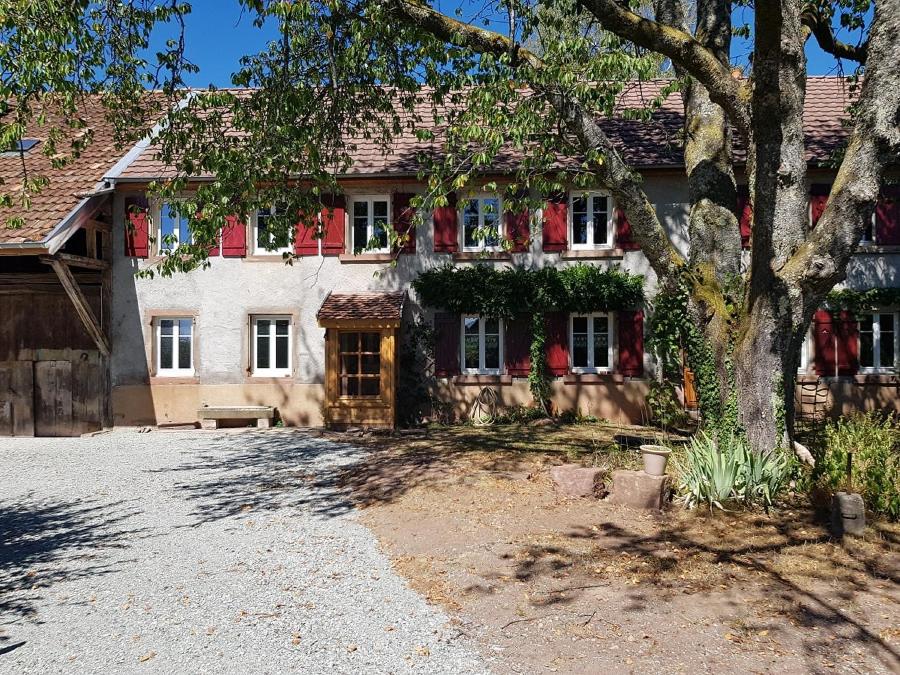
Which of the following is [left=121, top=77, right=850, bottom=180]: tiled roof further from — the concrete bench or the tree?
the concrete bench

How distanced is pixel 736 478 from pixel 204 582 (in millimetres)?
5028

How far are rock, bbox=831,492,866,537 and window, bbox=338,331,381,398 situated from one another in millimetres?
8770

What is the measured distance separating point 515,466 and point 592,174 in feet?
12.9

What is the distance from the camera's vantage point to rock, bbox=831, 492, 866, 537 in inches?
204

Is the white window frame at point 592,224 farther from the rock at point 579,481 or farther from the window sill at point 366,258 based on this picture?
the rock at point 579,481

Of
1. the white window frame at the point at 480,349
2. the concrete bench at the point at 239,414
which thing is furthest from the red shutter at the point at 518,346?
the concrete bench at the point at 239,414

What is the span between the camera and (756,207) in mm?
6109

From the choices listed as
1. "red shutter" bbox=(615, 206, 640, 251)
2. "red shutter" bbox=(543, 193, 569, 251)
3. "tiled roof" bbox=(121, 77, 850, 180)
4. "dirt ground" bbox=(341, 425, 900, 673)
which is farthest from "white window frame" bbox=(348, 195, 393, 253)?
"dirt ground" bbox=(341, 425, 900, 673)

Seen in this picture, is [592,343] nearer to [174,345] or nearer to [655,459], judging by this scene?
[655,459]

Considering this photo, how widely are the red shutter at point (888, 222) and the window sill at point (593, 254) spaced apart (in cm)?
527

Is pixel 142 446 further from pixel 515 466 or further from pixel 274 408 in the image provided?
pixel 515 466

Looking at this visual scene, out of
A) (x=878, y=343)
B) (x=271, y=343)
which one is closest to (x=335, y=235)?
(x=271, y=343)

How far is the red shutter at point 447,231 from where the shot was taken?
13.0 metres

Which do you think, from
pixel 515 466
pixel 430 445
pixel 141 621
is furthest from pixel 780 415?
pixel 141 621
